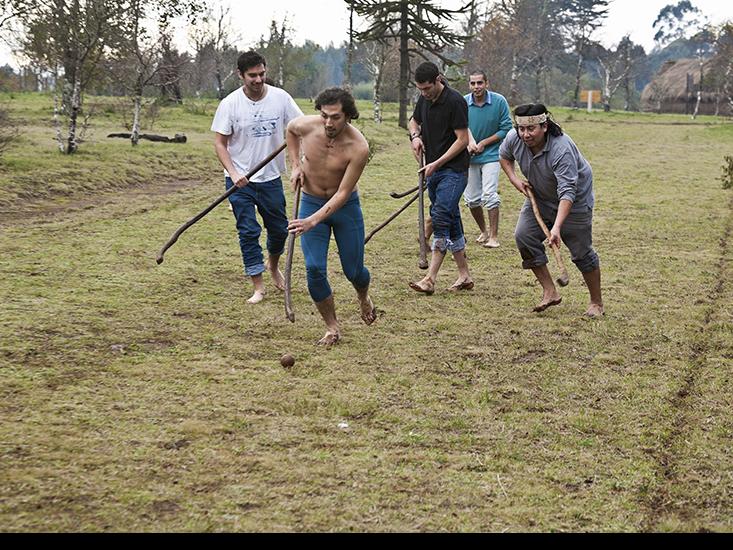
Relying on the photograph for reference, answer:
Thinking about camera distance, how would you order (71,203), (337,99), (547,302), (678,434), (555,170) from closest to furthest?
(678,434), (337,99), (555,170), (547,302), (71,203)

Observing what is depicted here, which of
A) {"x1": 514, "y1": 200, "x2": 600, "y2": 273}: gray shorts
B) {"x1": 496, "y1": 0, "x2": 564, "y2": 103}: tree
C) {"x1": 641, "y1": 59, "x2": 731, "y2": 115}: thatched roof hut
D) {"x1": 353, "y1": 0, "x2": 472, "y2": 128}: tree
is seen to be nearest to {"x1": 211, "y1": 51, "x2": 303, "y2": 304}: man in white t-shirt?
{"x1": 514, "y1": 200, "x2": 600, "y2": 273}: gray shorts

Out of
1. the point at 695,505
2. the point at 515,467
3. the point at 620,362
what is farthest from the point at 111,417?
the point at 620,362

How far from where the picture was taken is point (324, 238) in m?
6.11

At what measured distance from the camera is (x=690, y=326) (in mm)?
6973

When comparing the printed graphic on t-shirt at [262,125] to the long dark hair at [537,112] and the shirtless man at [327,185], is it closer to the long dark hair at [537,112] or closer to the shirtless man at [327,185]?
the shirtless man at [327,185]

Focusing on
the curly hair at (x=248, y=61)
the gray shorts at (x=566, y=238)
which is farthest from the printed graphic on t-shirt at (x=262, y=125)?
the gray shorts at (x=566, y=238)

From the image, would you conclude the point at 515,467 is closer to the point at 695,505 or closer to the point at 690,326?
the point at 695,505

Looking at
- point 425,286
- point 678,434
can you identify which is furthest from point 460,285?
point 678,434

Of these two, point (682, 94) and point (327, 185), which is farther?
point (682, 94)

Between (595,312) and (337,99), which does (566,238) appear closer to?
(595,312)

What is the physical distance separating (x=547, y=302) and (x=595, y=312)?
388mm

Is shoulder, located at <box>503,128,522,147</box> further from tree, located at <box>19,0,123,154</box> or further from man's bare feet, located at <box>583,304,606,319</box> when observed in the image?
tree, located at <box>19,0,123,154</box>

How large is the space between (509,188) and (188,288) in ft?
31.0

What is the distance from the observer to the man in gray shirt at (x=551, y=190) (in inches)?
258
